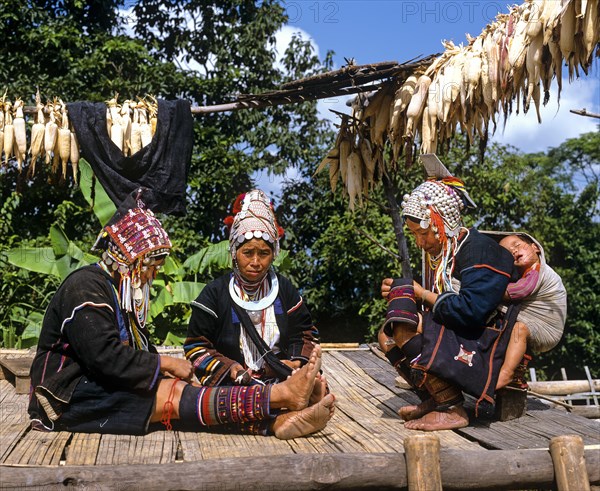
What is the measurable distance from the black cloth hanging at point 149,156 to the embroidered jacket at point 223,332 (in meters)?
1.98

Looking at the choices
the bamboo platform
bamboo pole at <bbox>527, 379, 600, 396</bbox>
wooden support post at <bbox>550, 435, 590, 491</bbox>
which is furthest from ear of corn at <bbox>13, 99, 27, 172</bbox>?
bamboo pole at <bbox>527, 379, 600, 396</bbox>

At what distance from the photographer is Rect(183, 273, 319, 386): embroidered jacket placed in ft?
12.8

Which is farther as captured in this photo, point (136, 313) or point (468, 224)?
point (468, 224)

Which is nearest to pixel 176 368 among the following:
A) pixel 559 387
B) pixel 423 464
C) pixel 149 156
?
pixel 423 464

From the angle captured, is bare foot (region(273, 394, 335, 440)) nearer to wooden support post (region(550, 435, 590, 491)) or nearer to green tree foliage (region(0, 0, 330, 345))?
wooden support post (region(550, 435, 590, 491))

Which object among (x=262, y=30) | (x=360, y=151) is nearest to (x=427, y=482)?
(x=360, y=151)

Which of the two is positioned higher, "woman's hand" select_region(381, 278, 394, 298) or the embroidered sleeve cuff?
"woman's hand" select_region(381, 278, 394, 298)

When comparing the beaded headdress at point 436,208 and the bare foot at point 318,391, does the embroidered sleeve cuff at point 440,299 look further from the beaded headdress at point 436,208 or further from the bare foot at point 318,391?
the bare foot at point 318,391

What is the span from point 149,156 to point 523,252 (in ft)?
10.2

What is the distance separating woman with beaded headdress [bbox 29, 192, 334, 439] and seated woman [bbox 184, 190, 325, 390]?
0.30m

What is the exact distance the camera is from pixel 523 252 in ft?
13.2

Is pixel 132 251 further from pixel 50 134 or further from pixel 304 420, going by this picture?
pixel 50 134

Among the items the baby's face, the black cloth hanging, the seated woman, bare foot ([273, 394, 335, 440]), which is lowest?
bare foot ([273, 394, 335, 440])

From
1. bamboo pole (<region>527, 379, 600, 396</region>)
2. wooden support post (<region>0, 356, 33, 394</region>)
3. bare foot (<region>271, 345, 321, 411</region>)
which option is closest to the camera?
bare foot (<region>271, 345, 321, 411</region>)
